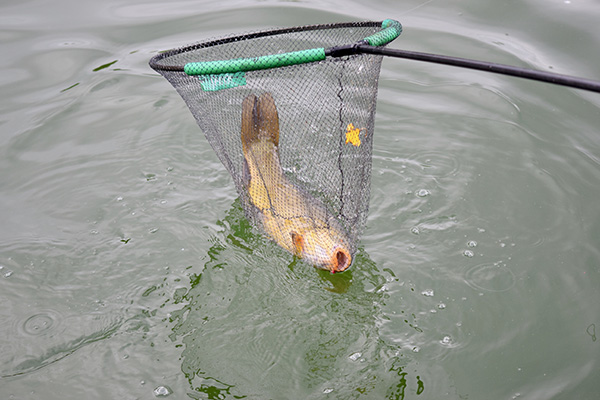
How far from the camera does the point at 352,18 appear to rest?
224 inches

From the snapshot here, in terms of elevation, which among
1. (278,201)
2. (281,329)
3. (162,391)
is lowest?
(162,391)

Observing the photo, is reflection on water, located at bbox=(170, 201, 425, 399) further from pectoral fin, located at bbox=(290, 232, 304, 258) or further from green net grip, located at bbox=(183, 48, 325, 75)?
green net grip, located at bbox=(183, 48, 325, 75)

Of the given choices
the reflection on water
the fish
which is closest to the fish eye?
the fish

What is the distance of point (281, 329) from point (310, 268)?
16.0 inches

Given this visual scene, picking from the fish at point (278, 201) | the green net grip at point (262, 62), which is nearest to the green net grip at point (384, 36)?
the green net grip at point (262, 62)

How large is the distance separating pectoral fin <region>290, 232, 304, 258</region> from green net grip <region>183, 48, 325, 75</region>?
3.15 feet

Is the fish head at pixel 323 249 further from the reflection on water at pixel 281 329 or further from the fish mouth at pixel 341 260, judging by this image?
the reflection on water at pixel 281 329

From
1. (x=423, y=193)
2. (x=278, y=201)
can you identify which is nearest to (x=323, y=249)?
(x=278, y=201)

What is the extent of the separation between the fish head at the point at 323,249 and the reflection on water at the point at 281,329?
129mm

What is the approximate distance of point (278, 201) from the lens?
3189 millimetres

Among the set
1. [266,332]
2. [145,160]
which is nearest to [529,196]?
[266,332]

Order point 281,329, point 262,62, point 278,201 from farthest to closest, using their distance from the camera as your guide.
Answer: point 278,201 → point 281,329 → point 262,62

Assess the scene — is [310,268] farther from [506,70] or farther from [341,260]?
[506,70]

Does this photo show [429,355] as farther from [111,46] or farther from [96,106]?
[111,46]
